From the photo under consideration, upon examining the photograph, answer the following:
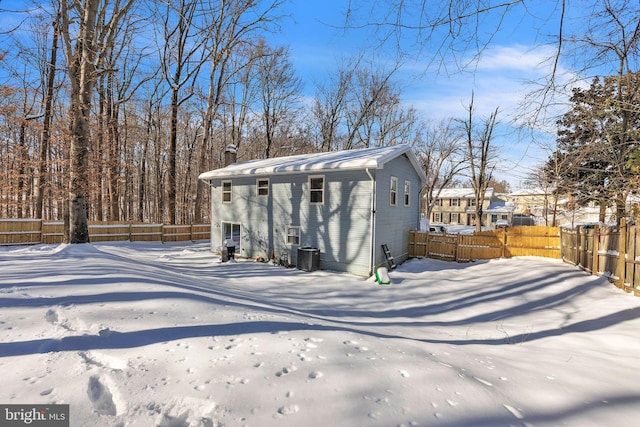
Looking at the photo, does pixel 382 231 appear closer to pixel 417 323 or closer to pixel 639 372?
pixel 417 323

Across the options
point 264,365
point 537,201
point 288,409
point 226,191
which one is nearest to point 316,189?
point 226,191

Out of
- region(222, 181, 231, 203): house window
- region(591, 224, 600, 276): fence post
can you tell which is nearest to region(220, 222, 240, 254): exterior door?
region(222, 181, 231, 203): house window

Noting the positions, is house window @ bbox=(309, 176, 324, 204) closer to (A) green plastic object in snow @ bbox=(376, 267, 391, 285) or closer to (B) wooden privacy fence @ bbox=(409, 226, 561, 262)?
(A) green plastic object in snow @ bbox=(376, 267, 391, 285)

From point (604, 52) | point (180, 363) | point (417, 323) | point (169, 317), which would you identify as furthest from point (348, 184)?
point (180, 363)

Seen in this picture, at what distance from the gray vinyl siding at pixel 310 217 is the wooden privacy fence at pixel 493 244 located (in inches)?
188

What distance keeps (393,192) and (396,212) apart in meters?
0.97

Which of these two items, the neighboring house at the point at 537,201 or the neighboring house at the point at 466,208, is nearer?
the neighboring house at the point at 537,201

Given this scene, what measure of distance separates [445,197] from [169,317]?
4833cm

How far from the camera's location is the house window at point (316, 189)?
39.8 ft

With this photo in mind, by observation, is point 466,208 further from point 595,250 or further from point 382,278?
point 382,278

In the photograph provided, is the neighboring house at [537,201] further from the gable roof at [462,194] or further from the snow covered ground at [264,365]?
the snow covered ground at [264,365]

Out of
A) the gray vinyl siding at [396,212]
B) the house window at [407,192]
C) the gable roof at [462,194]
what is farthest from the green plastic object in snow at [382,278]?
the gable roof at [462,194]

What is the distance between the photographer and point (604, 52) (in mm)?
5027

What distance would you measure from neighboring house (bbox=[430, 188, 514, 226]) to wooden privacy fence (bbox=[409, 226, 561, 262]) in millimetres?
32781
